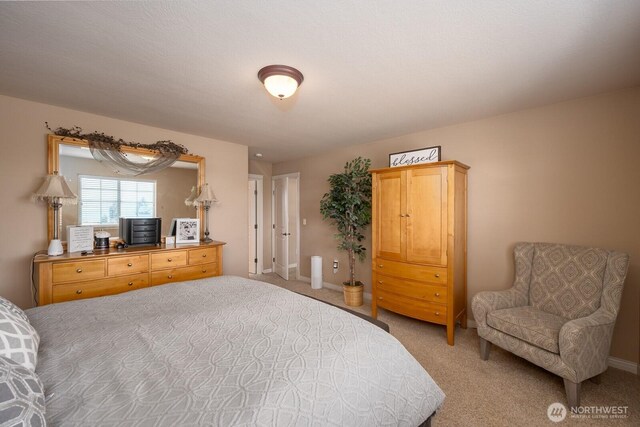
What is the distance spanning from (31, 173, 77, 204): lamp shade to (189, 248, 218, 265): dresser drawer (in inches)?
51.7

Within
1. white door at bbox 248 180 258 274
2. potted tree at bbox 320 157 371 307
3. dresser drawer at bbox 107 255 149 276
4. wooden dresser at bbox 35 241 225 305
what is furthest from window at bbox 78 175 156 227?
potted tree at bbox 320 157 371 307

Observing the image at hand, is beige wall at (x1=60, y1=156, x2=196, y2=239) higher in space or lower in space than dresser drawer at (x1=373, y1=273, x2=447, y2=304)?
higher

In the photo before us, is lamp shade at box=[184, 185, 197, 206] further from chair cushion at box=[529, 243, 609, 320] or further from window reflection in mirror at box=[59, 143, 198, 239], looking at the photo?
chair cushion at box=[529, 243, 609, 320]

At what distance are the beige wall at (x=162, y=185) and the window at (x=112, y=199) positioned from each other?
50 mm

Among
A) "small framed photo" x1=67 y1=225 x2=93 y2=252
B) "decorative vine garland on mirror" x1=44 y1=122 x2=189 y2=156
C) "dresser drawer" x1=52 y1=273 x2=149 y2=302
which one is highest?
"decorative vine garland on mirror" x1=44 y1=122 x2=189 y2=156

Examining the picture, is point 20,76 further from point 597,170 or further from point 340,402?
point 597,170

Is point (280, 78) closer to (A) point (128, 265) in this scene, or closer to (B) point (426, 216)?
(B) point (426, 216)

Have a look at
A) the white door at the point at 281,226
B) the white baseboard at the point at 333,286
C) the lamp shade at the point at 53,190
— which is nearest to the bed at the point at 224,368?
the lamp shade at the point at 53,190

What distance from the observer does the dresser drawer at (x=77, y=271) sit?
2.44 meters

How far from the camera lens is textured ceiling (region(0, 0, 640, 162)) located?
4.78 feet

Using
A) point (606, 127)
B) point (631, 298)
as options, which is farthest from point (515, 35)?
point (631, 298)

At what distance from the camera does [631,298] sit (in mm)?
2359

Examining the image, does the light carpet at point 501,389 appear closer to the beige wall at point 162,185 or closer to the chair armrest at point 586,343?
the chair armrest at point 586,343

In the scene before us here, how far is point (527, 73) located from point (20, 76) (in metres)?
4.00
